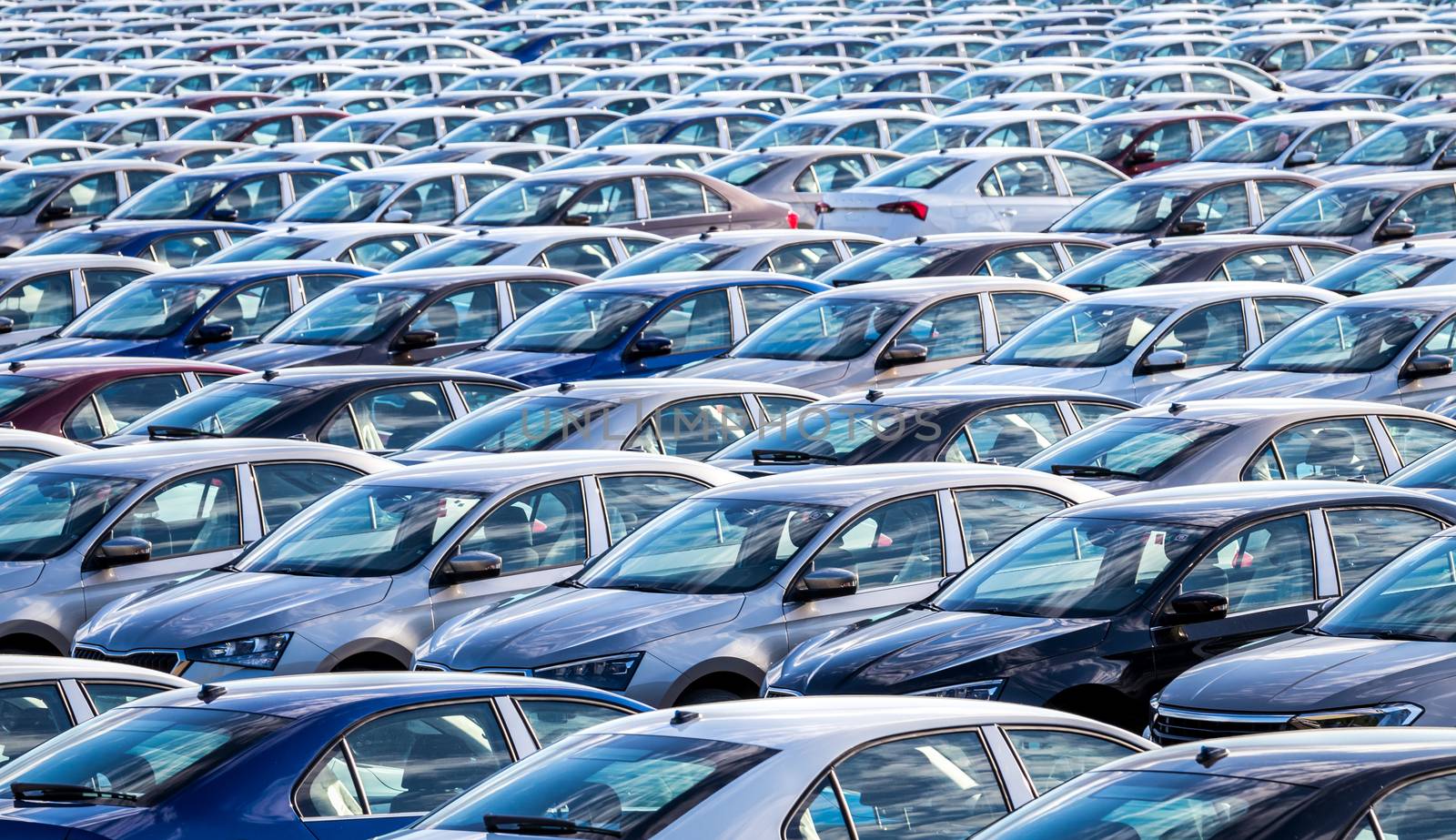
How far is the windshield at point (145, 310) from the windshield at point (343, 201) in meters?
5.55

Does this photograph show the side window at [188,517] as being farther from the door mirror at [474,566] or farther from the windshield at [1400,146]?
the windshield at [1400,146]

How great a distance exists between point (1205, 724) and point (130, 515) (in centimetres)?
596

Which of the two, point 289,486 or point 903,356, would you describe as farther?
point 903,356

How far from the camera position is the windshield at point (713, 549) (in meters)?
10.9

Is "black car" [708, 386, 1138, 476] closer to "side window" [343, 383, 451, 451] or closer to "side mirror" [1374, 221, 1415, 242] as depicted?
"side window" [343, 383, 451, 451]

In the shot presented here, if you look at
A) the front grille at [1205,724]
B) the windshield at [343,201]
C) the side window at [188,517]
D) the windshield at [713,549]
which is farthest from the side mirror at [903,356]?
the windshield at [343,201]

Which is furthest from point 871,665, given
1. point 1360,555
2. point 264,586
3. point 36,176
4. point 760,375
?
point 36,176

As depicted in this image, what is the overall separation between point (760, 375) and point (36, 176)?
12.7 meters

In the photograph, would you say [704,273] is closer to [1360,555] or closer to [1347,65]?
[1360,555]

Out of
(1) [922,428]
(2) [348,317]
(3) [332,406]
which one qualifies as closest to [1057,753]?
(1) [922,428]

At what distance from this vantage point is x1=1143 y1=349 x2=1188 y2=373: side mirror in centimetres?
1578

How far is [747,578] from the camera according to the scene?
427 inches

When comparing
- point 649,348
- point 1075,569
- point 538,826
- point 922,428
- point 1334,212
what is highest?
point 538,826

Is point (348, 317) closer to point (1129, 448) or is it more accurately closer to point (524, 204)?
point (524, 204)
